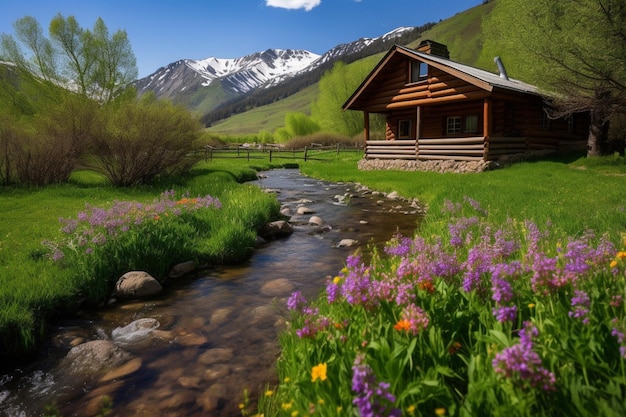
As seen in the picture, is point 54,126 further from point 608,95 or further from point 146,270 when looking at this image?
point 608,95

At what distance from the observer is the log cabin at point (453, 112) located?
20328 mm

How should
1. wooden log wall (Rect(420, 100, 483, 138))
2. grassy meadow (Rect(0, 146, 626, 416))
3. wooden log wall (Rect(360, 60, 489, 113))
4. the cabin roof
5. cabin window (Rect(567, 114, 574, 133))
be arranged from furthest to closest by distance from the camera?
cabin window (Rect(567, 114, 574, 133))
wooden log wall (Rect(420, 100, 483, 138))
wooden log wall (Rect(360, 60, 489, 113))
the cabin roof
grassy meadow (Rect(0, 146, 626, 416))

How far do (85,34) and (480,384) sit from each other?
126 feet

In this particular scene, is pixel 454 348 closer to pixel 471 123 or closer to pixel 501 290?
pixel 501 290

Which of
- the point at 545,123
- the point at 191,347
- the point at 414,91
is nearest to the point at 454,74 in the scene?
the point at 414,91

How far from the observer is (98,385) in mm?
3770

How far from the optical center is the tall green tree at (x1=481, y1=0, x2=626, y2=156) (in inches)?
555

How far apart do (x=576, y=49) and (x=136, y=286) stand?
1707 centimetres

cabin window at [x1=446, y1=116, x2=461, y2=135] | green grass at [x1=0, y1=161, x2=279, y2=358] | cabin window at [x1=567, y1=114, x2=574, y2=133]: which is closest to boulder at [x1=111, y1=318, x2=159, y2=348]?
green grass at [x1=0, y1=161, x2=279, y2=358]

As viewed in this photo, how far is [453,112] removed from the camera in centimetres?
2494

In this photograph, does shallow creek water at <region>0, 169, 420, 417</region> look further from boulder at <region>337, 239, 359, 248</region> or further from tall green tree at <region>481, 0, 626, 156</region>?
tall green tree at <region>481, 0, 626, 156</region>

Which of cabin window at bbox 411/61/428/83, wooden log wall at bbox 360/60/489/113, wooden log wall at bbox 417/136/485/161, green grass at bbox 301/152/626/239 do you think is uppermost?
cabin window at bbox 411/61/428/83

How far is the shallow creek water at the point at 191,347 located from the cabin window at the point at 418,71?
17.8m

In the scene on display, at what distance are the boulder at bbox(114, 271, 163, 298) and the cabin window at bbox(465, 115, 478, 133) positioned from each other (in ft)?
75.2
